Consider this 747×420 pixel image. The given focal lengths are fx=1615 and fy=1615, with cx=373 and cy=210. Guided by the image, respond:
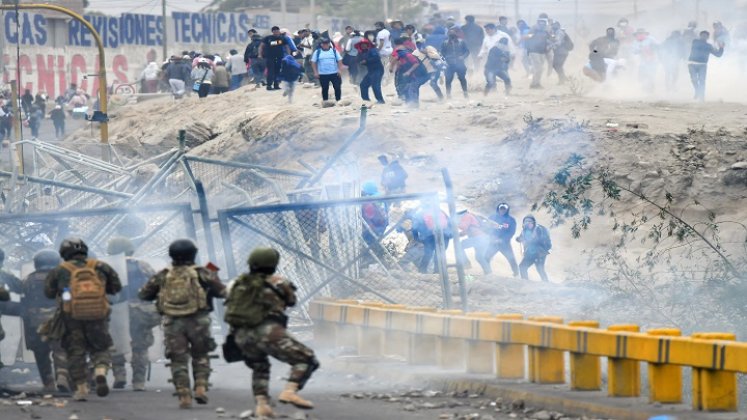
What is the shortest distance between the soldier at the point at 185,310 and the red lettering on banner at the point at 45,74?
144 feet

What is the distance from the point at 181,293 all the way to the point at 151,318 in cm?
148

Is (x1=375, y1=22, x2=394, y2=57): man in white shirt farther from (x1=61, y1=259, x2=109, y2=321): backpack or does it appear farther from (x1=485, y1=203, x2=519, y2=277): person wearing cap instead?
(x1=61, y1=259, x2=109, y2=321): backpack

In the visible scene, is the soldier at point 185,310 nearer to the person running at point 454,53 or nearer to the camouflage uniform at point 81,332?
the camouflage uniform at point 81,332

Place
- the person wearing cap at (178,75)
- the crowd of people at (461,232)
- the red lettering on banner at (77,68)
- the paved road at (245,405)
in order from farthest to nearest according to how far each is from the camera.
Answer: the red lettering on banner at (77,68) < the person wearing cap at (178,75) < the crowd of people at (461,232) < the paved road at (245,405)

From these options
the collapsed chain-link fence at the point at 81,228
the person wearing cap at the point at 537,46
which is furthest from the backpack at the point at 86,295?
the person wearing cap at the point at 537,46

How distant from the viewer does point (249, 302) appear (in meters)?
10.2

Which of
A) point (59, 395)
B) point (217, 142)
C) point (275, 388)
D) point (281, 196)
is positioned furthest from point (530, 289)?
point (217, 142)

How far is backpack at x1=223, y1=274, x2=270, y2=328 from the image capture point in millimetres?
10227

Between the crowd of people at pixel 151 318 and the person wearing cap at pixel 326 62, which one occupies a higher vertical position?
the person wearing cap at pixel 326 62

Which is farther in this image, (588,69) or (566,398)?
(588,69)

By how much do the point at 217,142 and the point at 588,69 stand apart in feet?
24.6

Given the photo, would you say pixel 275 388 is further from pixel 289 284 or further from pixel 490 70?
pixel 490 70

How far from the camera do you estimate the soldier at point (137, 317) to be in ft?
39.8

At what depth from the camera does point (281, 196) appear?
1633 cm
